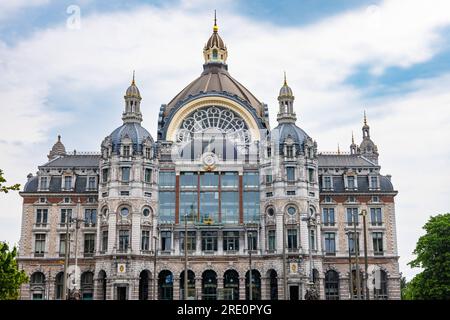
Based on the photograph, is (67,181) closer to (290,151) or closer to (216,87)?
(216,87)

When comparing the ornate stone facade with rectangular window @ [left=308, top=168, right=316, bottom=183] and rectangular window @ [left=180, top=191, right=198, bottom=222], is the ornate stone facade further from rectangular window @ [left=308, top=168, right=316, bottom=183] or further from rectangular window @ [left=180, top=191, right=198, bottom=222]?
rectangular window @ [left=308, top=168, right=316, bottom=183]

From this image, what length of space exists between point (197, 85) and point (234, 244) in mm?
27696

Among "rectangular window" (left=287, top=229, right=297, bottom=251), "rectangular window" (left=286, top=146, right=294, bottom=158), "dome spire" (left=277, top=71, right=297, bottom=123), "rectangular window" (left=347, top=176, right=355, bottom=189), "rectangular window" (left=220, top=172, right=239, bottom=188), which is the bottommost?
"rectangular window" (left=287, top=229, right=297, bottom=251)

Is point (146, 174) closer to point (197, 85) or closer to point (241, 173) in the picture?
point (241, 173)

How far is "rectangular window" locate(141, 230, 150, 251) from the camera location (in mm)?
84750

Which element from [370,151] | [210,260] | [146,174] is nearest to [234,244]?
[210,260]

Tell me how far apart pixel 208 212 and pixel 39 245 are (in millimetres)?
24941

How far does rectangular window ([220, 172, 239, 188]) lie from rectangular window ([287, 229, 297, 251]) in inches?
391

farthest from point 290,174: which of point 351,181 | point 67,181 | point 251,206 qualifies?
point 67,181

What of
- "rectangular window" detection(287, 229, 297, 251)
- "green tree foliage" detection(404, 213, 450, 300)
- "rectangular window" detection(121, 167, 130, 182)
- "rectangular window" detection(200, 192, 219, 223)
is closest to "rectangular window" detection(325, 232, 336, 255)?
"rectangular window" detection(287, 229, 297, 251)

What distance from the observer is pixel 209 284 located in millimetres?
85375

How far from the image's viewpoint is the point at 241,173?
87.8m

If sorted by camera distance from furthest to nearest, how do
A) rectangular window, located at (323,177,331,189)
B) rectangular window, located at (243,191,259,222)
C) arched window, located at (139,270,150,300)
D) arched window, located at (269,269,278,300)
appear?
1. rectangular window, located at (323,177,331,189)
2. rectangular window, located at (243,191,259,222)
3. arched window, located at (139,270,150,300)
4. arched window, located at (269,269,278,300)

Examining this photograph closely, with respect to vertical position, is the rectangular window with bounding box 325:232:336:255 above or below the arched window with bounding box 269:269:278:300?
above
